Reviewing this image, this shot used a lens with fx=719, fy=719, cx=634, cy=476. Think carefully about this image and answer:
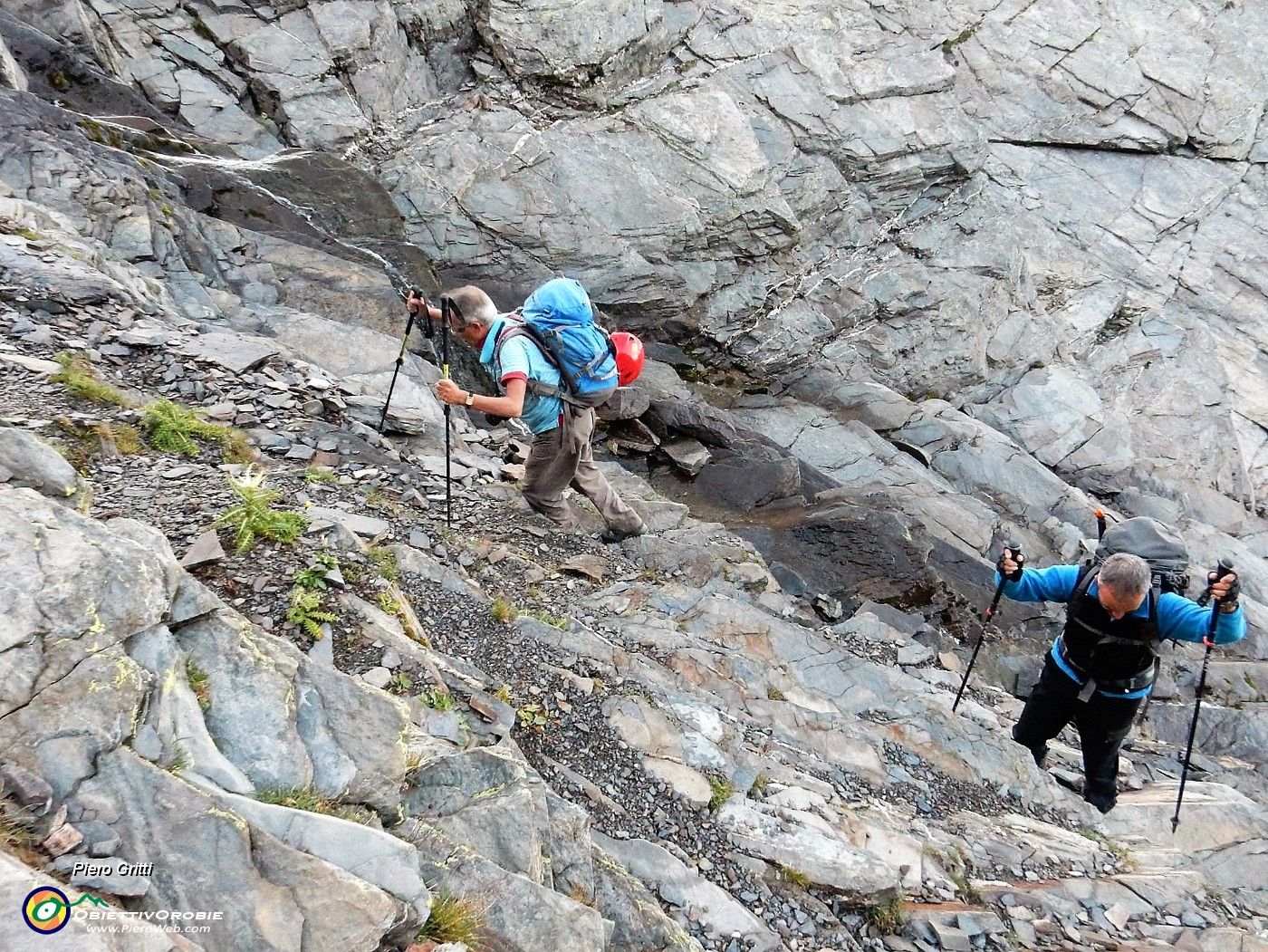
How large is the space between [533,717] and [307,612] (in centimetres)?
197

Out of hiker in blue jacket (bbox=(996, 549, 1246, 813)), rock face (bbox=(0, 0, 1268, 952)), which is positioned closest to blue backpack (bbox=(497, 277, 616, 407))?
rock face (bbox=(0, 0, 1268, 952))

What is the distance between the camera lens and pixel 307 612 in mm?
5309

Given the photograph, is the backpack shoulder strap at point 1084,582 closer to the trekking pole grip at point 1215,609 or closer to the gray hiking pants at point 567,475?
the trekking pole grip at point 1215,609

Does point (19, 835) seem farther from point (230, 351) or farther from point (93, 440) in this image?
point (230, 351)

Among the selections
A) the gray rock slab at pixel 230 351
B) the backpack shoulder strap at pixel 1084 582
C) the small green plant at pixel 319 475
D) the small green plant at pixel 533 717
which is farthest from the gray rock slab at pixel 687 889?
the gray rock slab at pixel 230 351

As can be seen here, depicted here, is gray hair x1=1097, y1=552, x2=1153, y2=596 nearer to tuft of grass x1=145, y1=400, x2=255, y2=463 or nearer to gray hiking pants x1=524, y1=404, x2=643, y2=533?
gray hiking pants x1=524, y1=404, x2=643, y2=533

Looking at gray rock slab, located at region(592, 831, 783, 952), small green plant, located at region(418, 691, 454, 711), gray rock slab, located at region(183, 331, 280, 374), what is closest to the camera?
gray rock slab, located at region(592, 831, 783, 952)

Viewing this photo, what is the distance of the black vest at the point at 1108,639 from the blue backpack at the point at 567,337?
5.17 metres

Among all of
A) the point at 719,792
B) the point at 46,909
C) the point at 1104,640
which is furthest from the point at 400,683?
the point at 1104,640

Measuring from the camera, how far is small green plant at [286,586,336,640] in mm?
5203

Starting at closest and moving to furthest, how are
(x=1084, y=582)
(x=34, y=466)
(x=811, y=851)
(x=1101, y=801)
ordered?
(x=34, y=466) < (x=811, y=851) < (x=1084, y=582) < (x=1101, y=801)

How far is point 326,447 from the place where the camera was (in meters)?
9.19

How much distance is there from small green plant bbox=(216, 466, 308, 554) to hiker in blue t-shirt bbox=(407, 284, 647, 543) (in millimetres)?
1877

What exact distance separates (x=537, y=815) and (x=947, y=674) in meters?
7.76
